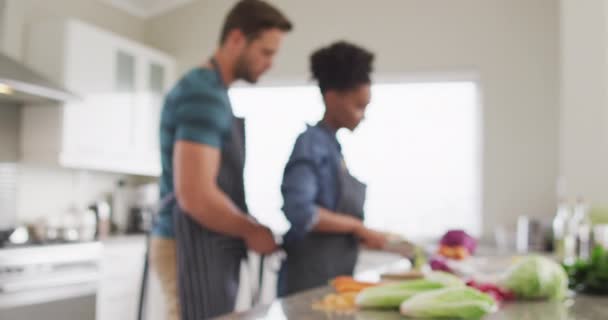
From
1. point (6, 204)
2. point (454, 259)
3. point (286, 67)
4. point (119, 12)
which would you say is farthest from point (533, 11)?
point (6, 204)

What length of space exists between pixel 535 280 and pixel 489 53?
82.5 inches

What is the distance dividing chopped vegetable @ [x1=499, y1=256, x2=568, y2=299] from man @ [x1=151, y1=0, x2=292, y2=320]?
662 mm

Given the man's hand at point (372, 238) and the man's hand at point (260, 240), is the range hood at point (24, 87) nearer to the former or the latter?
the man's hand at point (260, 240)

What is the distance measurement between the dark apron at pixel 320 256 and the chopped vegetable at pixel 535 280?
60 centimetres

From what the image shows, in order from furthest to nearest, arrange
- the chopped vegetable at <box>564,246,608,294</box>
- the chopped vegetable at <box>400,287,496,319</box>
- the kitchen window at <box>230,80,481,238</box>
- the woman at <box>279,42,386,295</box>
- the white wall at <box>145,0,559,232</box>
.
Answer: the white wall at <box>145,0,559,232</box>, the kitchen window at <box>230,80,481,238</box>, the woman at <box>279,42,386,295</box>, the chopped vegetable at <box>564,246,608,294</box>, the chopped vegetable at <box>400,287,496,319</box>

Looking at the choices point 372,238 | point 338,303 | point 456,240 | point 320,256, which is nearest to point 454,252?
point 456,240

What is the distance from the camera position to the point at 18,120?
2834 mm

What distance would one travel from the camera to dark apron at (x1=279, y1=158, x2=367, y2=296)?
1.58 m

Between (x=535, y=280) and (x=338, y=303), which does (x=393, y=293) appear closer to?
(x=338, y=303)

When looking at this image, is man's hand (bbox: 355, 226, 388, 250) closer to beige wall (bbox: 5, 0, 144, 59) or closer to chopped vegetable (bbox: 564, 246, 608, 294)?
chopped vegetable (bbox: 564, 246, 608, 294)

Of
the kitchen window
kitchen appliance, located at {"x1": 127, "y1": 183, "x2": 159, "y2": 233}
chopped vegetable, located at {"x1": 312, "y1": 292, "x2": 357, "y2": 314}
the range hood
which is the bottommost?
kitchen appliance, located at {"x1": 127, "y1": 183, "x2": 159, "y2": 233}

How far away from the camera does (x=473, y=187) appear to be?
9.78 feet

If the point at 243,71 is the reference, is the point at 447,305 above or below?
below

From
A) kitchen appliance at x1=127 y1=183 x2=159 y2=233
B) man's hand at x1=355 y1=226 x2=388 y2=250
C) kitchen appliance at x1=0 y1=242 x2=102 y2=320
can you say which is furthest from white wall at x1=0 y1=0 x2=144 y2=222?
man's hand at x1=355 y1=226 x2=388 y2=250
